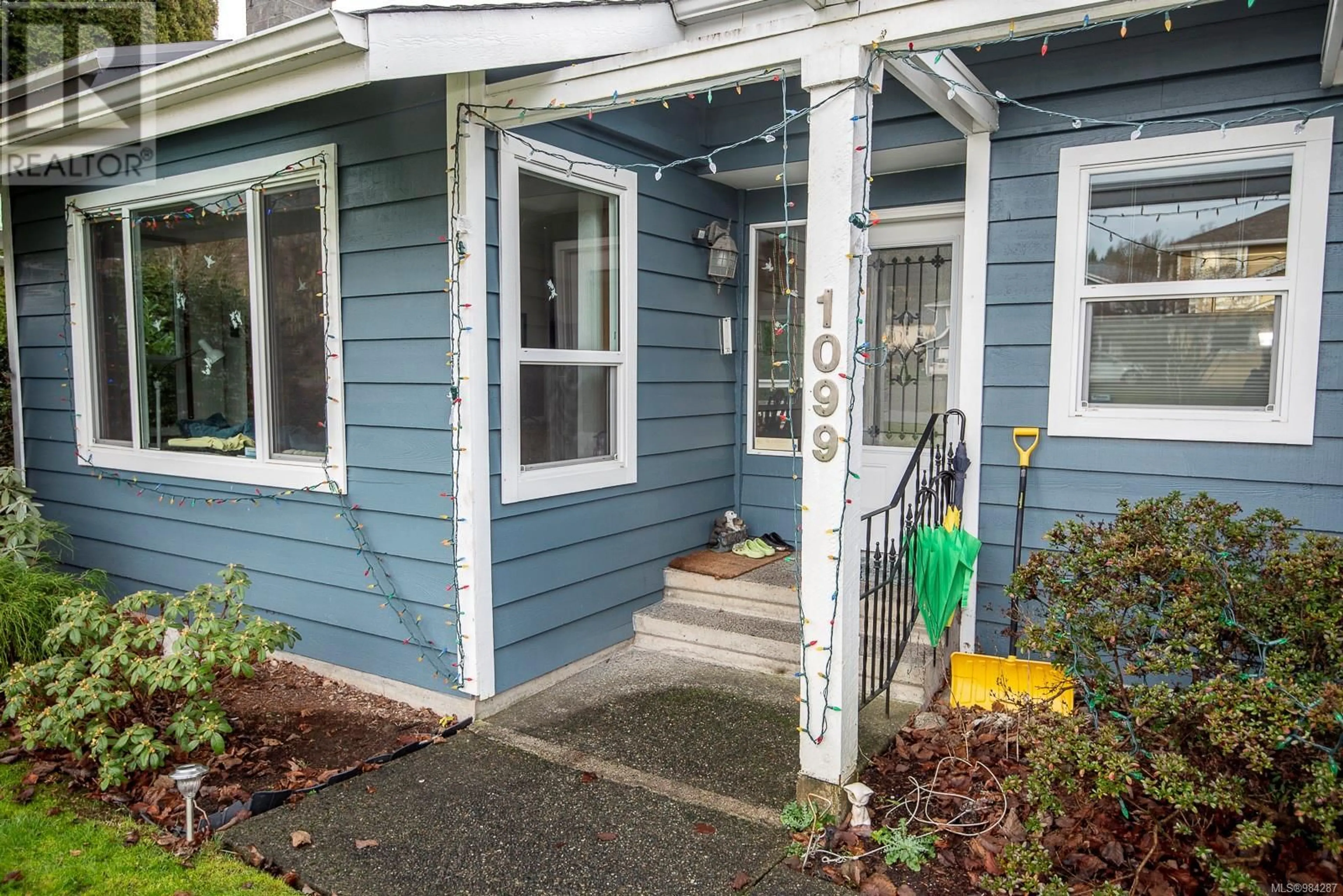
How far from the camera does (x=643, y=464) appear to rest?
4.40m

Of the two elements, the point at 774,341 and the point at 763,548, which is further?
the point at 774,341

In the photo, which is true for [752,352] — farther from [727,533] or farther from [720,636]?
[720,636]

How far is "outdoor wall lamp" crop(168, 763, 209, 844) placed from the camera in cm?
A: 262

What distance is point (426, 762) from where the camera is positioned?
326 cm

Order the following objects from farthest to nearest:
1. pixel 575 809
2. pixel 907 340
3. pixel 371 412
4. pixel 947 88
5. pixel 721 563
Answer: pixel 721 563 < pixel 907 340 < pixel 371 412 < pixel 947 88 < pixel 575 809

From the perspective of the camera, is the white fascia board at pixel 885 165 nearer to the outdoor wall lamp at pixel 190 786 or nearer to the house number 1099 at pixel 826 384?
the house number 1099 at pixel 826 384

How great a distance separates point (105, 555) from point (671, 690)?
3.66 metres

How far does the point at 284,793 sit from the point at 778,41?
2924 mm

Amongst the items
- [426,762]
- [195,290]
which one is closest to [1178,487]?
[426,762]

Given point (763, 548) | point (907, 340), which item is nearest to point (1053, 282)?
point (907, 340)

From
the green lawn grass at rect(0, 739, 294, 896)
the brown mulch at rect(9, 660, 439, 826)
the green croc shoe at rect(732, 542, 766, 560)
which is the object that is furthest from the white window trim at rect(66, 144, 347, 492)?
the green croc shoe at rect(732, 542, 766, 560)

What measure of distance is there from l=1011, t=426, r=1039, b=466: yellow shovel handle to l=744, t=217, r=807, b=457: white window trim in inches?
57.4

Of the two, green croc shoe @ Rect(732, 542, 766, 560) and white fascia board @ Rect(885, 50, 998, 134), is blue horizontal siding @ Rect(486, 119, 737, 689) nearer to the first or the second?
green croc shoe @ Rect(732, 542, 766, 560)

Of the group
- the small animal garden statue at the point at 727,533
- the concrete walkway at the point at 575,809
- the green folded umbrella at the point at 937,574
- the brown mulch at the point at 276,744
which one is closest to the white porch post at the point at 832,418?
the concrete walkway at the point at 575,809
